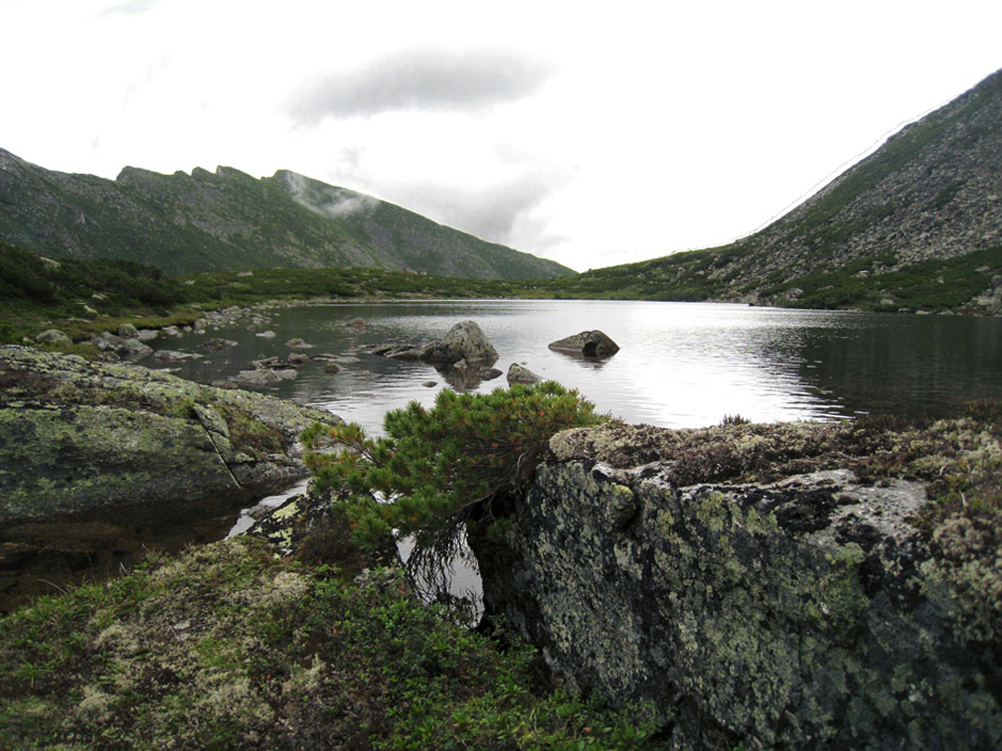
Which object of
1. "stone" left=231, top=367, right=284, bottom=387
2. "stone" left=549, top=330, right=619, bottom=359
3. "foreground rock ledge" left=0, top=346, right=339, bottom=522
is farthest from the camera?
"stone" left=549, top=330, right=619, bottom=359

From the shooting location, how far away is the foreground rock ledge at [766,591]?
158 inches

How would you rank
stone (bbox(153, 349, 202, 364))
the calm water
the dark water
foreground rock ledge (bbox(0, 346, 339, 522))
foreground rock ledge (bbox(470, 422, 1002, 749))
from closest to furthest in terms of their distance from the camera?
foreground rock ledge (bbox(470, 422, 1002, 749)) → the dark water → foreground rock ledge (bbox(0, 346, 339, 522)) → the calm water → stone (bbox(153, 349, 202, 364))

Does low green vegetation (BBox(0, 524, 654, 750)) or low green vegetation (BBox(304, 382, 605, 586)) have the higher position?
low green vegetation (BBox(304, 382, 605, 586))

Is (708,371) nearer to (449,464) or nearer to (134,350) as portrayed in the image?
(449,464)

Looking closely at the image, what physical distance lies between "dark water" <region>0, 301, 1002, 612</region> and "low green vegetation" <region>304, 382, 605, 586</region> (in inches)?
187

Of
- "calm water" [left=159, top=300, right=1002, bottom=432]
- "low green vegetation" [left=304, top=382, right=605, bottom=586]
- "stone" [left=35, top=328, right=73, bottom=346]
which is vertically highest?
"stone" [left=35, top=328, right=73, bottom=346]

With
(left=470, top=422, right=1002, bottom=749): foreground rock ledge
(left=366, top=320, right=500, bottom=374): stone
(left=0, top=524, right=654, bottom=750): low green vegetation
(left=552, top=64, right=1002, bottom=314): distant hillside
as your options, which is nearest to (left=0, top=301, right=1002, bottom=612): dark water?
(left=366, top=320, right=500, bottom=374): stone

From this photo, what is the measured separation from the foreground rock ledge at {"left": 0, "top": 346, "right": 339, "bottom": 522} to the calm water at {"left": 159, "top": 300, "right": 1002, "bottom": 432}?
818 centimetres

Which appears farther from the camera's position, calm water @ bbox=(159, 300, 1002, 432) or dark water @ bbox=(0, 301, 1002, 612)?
calm water @ bbox=(159, 300, 1002, 432)

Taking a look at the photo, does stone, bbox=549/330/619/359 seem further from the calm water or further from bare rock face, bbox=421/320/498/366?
bare rock face, bbox=421/320/498/366

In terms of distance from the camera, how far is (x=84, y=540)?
1134 cm

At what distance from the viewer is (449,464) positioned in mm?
9445

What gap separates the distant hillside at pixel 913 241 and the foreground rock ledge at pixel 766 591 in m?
118

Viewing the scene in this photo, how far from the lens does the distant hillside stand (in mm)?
112812
